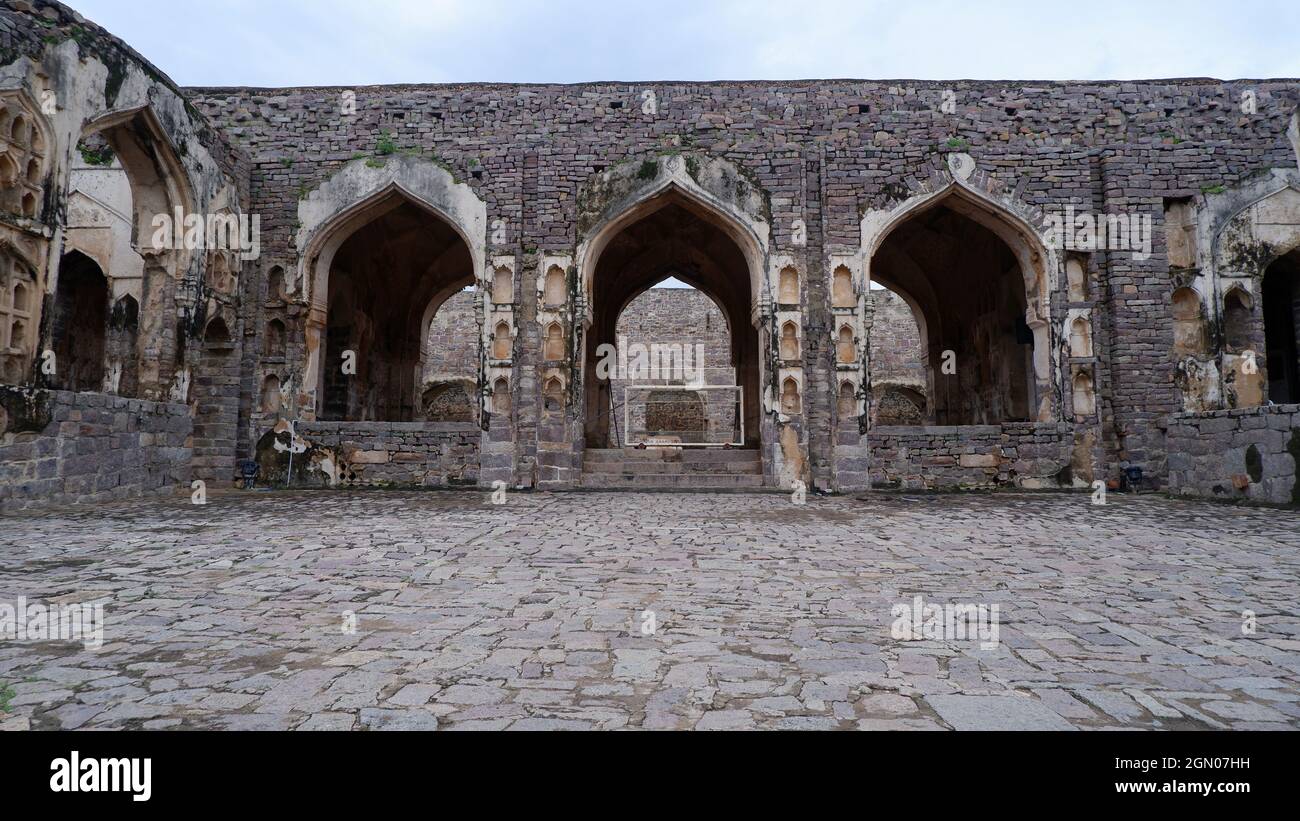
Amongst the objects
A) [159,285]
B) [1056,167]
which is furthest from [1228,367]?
[159,285]

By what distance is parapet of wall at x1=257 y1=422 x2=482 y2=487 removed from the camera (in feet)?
36.0

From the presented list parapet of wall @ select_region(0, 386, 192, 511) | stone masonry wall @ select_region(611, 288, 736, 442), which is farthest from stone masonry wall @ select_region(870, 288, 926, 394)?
parapet of wall @ select_region(0, 386, 192, 511)

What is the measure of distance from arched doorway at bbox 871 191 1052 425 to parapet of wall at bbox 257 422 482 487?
28.3ft

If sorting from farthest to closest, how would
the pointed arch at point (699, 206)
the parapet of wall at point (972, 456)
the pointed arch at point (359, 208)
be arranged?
the pointed arch at point (359, 208), the pointed arch at point (699, 206), the parapet of wall at point (972, 456)

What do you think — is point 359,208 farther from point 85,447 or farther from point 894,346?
point 894,346

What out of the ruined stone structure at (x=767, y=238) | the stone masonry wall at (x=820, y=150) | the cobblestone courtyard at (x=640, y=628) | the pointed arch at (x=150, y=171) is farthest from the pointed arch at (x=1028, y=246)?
the pointed arch at (x=150, y=171)

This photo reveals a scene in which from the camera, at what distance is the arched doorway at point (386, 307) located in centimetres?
1455

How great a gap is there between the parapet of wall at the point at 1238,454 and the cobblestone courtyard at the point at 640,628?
2157 mm

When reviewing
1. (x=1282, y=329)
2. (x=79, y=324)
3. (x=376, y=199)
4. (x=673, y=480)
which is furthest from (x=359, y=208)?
(x=1282, y=329)

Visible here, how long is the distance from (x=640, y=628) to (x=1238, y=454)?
9.06m

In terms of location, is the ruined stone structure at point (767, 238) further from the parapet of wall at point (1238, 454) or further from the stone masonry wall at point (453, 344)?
the stone masonry wall at point (453, 344)

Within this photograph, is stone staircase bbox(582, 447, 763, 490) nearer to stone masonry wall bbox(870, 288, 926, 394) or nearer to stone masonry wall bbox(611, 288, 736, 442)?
stone masonry wall bbox(611, 288, 736, 442)

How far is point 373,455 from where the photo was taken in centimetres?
1101

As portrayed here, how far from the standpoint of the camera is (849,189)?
1127cm
